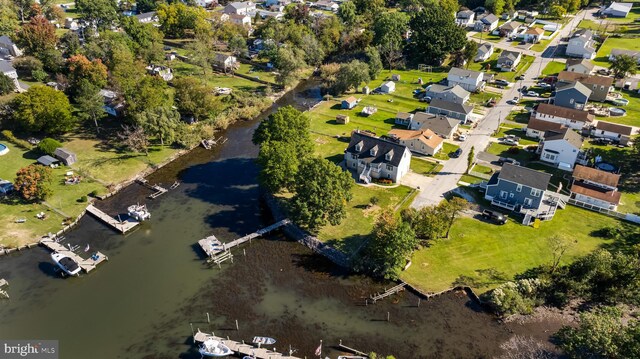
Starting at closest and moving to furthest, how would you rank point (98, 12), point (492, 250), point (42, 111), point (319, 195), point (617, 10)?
point (492, 250) → point (319, 195) → point (42, 111) → point (98, 12) → point (617, 10)

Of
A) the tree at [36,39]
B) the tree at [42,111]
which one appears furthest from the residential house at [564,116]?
the tree at [36,39]

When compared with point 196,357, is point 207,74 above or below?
above

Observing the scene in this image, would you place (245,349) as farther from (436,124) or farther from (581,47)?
(581,47)

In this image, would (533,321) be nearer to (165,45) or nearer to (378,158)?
(378,158)

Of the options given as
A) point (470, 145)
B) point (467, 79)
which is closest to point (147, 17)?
point (467, 79)

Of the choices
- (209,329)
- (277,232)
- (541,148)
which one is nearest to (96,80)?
(277,232)
